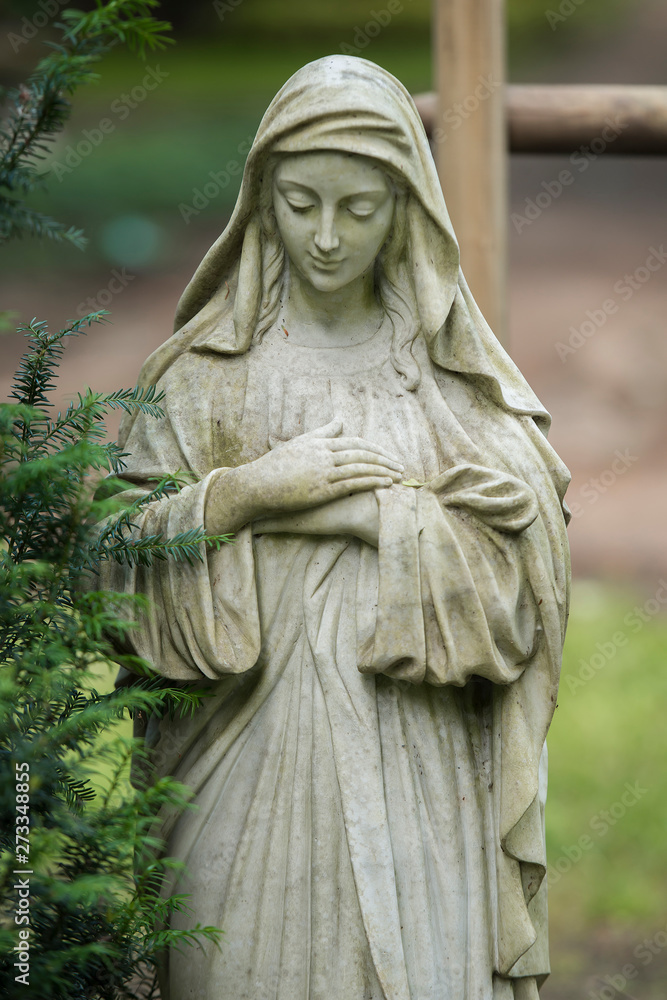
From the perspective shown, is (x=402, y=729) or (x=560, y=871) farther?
(x=560, y=871)

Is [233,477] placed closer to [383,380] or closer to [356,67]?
[383,380]

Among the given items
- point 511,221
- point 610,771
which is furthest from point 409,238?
point 511,221

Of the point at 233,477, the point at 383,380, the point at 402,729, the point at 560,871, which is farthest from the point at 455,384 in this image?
the point at 560,871

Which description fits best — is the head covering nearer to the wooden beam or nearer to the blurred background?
the wooden beam

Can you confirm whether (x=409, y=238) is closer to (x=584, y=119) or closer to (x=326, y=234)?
(x=326, y=234)

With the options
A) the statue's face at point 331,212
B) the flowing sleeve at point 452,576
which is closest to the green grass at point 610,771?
the flowing sleeve at point 452,576

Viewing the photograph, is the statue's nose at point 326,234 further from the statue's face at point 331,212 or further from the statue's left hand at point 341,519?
the statue's left hand at point 341,519

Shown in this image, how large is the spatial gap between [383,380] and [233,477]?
0.36 meters

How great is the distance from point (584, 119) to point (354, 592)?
7.41ft

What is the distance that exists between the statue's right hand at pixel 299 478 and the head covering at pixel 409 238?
275 millimetres

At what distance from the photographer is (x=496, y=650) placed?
2.24 metres

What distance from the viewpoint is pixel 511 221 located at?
1049 centimetres

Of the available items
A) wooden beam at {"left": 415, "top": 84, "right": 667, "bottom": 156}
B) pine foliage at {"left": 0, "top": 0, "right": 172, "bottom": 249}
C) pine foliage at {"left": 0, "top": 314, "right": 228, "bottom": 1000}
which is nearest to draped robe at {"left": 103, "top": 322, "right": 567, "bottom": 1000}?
pine foliage at {"left": 0, "top": 314, "right": 228, "bottom": 1000}

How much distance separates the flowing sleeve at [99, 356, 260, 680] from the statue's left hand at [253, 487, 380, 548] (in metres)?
0.08
